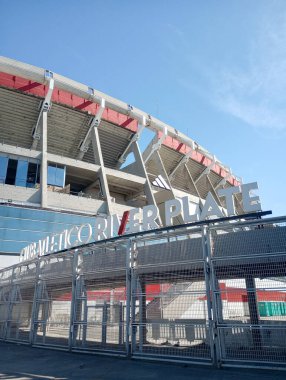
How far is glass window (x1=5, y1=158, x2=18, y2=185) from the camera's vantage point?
29078 millimetres

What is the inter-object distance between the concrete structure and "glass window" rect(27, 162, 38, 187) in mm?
94

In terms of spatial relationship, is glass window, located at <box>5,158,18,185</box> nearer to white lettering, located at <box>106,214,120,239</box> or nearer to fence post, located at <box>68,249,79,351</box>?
white lettering, located at <box>106,214,120,239</box>

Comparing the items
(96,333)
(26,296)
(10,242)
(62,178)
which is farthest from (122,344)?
(62,178)

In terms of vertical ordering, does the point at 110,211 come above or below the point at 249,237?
above

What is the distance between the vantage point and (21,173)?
1160 inches

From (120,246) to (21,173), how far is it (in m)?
21.2

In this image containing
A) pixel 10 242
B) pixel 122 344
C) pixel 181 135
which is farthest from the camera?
pixel 181 135

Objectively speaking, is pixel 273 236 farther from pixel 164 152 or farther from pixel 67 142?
pixel 164 152

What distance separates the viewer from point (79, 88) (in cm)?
3206

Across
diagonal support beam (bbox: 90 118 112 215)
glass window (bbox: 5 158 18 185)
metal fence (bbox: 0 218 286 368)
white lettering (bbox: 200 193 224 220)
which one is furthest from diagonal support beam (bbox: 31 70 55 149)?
metal fence (bbox: 0 218 286 368)

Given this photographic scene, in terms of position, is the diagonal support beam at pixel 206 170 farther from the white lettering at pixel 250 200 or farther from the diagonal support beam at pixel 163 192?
the white lettering at pixel 250 200

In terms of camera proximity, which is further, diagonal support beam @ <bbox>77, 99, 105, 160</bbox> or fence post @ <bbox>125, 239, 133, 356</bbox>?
diagonal support beam @ <bbox>77, 99, 105, 160</bbox>

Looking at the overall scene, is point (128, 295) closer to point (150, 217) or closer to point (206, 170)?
point (150, 217)

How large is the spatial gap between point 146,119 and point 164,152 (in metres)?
6.96
